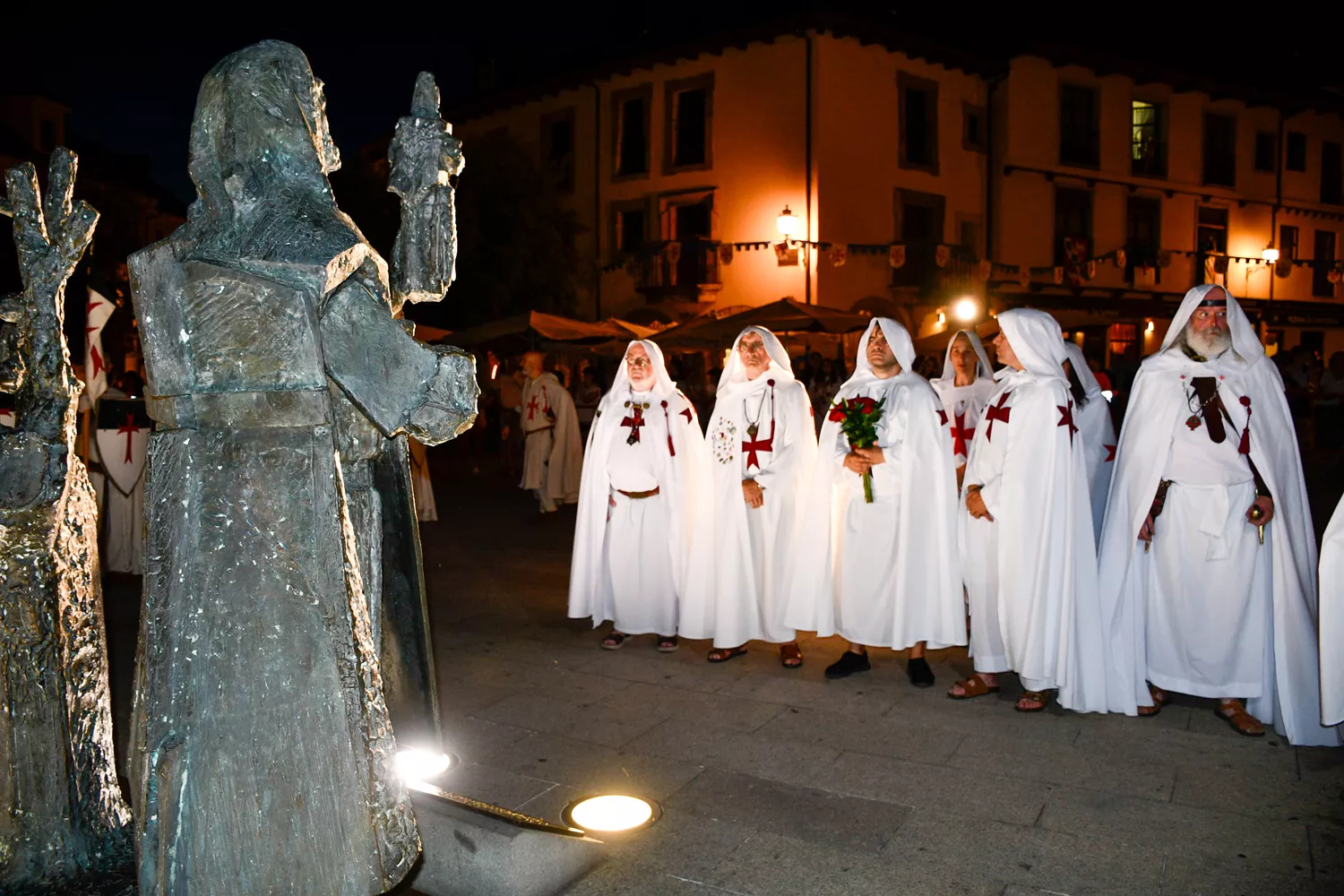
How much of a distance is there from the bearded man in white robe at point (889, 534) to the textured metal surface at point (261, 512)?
15.8 feet

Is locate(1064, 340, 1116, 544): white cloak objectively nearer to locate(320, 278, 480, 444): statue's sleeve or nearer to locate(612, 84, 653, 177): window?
locate(320, 278, 480, 444): statue's sleeve

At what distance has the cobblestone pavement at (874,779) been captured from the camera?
3.92m

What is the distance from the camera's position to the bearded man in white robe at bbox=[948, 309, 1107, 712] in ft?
19.3

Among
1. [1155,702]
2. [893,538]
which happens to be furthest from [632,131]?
[1155,702]

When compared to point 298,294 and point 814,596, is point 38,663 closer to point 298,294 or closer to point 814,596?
point 298,294

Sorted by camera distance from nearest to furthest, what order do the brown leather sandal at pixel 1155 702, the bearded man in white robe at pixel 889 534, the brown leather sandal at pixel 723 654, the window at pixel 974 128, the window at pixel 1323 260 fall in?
the brown leather sandal at pixel 1155 702, the bearded man in white robe at pixel 889 534, the brown leather sandal at pixel 723 654, the window at pixel 974 128, the window at pixel 1323 260

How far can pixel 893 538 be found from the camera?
6676 mm

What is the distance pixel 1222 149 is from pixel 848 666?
30.0 m

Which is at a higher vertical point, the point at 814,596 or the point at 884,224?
the point at 884,224

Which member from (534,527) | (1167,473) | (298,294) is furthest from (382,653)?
(534,527)

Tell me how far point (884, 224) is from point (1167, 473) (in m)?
20.7

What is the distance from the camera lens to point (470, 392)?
2.26 metres

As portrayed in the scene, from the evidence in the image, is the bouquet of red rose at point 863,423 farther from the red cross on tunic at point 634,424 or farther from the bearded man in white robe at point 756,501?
the red cross on tunic at point 634,424

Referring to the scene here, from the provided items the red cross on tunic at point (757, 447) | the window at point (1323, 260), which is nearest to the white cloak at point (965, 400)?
Result: the red cross on tunic at point (757, 447)
